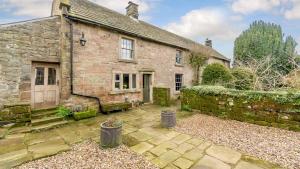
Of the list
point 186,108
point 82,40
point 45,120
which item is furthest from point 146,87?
point 45,120

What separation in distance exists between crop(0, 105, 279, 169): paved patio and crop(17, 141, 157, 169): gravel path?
0.23 meters

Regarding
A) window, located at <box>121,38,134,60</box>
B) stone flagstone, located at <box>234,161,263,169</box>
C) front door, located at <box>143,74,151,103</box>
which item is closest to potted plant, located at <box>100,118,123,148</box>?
stone flagstone, located at <box>234,161,263,169</box>

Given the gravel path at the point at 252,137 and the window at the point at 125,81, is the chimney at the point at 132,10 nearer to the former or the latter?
the window at the point at 125,81

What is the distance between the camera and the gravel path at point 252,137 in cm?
416

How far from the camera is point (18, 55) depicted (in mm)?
6746

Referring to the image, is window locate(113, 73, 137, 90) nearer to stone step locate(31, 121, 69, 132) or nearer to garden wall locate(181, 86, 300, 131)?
stone step locate(31, 121, 69, 132)

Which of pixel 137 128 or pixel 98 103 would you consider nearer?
pixel 137 128

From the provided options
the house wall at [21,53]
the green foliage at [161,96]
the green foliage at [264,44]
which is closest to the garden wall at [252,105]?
the green foliage at [161,96]

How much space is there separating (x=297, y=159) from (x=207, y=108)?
468 cm

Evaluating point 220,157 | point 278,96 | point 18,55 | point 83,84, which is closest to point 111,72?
point 83,84

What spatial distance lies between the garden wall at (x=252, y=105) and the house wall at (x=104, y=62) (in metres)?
4.09

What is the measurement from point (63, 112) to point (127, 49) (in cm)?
545

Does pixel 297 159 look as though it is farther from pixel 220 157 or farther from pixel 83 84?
pixel 83 84

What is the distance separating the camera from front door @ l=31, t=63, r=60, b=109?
7.39 meters
